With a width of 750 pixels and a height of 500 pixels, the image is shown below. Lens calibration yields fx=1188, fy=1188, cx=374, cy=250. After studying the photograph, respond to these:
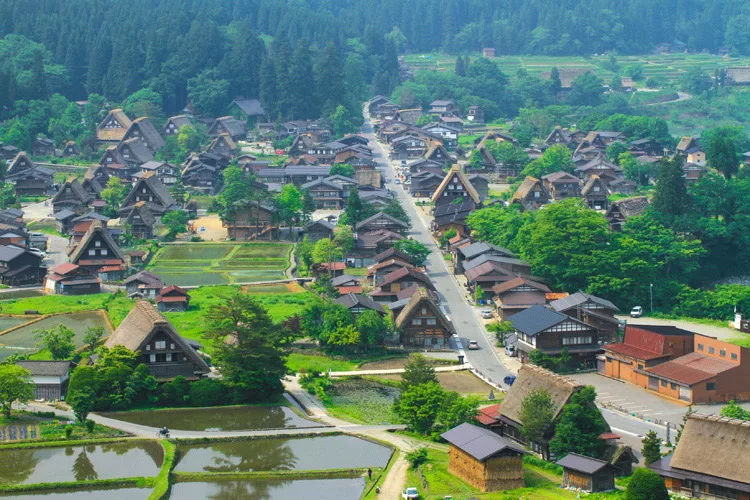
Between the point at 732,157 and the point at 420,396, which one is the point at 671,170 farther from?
the point at 420,396

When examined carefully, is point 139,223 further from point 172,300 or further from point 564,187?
point 564,187

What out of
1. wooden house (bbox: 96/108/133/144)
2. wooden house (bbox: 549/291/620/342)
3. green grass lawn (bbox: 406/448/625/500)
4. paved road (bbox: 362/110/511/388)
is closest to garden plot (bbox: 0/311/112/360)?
paved road (bbox: 362/110/511/388)

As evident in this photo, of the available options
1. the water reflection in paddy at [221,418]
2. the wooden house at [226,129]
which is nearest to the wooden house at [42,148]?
the wooden house at [226,129]

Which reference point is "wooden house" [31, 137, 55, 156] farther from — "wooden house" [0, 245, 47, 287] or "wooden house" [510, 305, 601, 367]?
"wooden house" [510, 305, 601, 367]

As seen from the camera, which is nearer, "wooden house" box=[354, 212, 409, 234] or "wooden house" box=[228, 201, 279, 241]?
"wooden house" box=[354, 212, 409, 234]

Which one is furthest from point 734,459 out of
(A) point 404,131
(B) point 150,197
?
(A) point 404,131

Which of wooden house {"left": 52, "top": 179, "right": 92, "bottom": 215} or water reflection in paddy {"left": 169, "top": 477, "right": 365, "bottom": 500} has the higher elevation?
water reflection in paddy {"left": 169, "top": 477, "right": 365, "bottom": 500}
